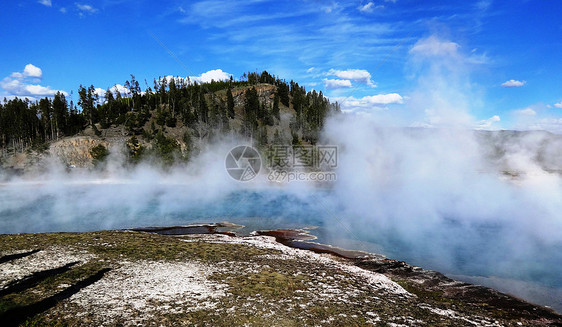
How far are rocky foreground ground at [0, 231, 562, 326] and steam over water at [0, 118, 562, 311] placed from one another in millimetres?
3163

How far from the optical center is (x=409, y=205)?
25.9 m

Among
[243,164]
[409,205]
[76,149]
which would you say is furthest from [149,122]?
[409,205]

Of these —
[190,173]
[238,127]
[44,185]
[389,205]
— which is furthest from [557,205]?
[238,127]

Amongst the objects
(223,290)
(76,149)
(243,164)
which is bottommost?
(223,290)

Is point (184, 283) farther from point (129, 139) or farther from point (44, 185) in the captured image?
point (129, 139)

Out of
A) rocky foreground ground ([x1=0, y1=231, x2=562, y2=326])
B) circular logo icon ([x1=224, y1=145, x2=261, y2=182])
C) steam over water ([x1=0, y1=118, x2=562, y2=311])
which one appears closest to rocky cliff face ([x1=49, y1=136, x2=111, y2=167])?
steam over water ([x1=0, y1=118, x2=562, y2=311])

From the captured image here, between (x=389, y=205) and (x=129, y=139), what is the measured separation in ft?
164

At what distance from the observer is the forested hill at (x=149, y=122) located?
5897cm

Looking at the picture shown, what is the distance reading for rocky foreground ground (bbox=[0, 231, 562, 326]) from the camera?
7965 millimetres

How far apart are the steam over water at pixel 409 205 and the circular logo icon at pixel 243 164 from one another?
770 centimetres

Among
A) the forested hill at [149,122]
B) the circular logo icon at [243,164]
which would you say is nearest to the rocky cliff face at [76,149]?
the forested hill at [149,122]

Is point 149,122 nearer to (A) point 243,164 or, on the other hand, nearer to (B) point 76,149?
(B) point 76,149

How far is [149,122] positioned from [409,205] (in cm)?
6089

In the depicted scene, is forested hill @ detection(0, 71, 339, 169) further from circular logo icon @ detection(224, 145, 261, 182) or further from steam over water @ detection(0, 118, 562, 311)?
steam over water @ detection(0, 118, 562, 311)
